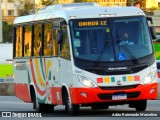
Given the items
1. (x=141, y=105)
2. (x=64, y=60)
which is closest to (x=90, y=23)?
(x=64, y=60)

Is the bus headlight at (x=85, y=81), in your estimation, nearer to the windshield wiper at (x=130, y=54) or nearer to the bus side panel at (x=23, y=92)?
the windshield wiper at (x=130, y=54)

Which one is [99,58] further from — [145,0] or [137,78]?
[145,0]

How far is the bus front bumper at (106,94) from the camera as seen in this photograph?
Result: 74.2 feet

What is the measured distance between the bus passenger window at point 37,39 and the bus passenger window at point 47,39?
0.48 metres

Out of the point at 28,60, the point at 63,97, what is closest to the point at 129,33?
the point at 63,97

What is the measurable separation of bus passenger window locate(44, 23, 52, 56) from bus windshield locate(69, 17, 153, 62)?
5.42ft

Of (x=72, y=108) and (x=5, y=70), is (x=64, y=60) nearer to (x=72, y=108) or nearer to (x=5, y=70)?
(x=72, y=108)

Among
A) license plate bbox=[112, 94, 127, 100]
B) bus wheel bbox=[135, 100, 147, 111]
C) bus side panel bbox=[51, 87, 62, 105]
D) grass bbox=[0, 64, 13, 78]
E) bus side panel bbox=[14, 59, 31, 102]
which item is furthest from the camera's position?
grass bbox=[0, 64, 13, 78]

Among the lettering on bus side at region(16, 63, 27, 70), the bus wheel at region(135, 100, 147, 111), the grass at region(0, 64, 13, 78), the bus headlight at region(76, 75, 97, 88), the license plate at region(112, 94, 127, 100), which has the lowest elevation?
the grass at region(0, 64, 13, 78)

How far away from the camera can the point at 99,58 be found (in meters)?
22.9

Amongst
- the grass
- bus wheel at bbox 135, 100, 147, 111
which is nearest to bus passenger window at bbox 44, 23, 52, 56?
bus wheel at bbox 135, 100, 147, 111

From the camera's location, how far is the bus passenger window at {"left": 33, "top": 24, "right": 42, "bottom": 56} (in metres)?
25.9

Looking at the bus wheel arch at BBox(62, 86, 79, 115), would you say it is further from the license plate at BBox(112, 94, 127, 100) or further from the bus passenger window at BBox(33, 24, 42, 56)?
the bus passenger window at BBox(33, 24, 42, 56)

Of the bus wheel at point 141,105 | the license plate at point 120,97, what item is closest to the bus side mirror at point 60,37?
the license plate at point 120,97
